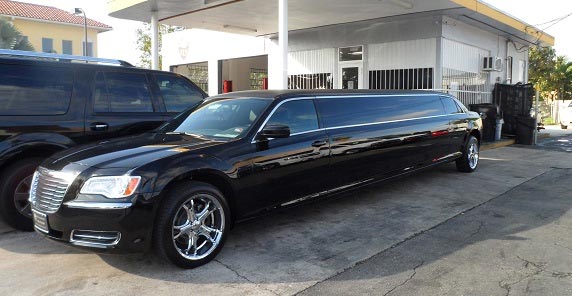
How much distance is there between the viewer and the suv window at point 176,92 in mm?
6621

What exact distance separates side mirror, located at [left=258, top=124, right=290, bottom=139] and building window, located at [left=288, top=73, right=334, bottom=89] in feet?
35.0

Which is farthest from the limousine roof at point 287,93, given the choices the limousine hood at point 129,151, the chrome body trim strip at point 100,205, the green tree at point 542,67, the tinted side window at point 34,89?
the green tree at point 542,67

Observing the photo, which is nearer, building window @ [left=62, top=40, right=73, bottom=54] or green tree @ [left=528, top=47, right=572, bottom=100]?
green tree @ [left=528, top=47, right=572, bottom=100]

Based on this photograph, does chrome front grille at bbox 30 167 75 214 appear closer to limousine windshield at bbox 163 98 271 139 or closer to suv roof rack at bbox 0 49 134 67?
limousine windshield at bbox 163 98 271 139

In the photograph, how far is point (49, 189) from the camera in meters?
4.15

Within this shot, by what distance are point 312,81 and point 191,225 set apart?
12.4 meters

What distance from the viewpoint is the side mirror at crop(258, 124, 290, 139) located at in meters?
4.77

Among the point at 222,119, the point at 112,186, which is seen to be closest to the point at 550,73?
the point at 222,119

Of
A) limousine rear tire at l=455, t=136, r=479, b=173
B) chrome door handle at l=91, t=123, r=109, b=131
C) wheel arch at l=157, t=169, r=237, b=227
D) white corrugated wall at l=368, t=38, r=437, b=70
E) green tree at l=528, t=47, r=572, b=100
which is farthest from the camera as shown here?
green tree at l=528, t=47, r=572, b=100

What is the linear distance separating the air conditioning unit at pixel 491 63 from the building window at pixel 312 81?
5083 millimetres

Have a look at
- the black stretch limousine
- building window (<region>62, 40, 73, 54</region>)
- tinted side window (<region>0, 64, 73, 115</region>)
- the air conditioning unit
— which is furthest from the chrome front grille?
building window (<region>62, 40, 73, 54</region>)

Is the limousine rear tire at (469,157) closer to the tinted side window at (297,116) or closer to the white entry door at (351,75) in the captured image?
the tinted side window at (297,116)

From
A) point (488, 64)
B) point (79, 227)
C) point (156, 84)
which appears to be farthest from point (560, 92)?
point (79, 227)

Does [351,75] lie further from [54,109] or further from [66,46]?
[66,46]
